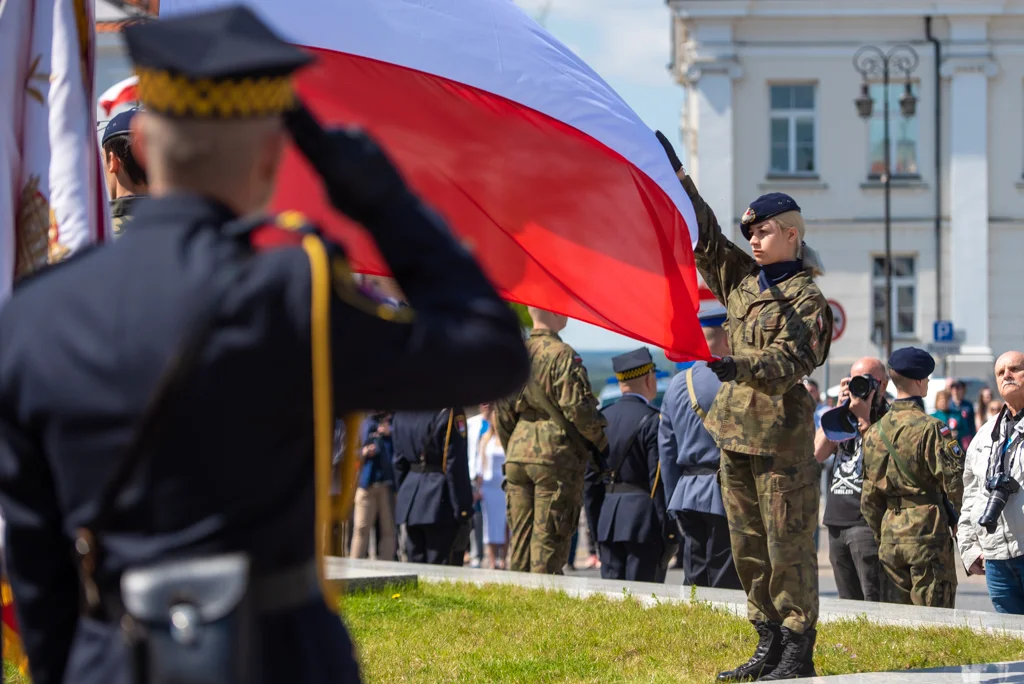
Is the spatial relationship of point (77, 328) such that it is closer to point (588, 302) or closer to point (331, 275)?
point (331, 275)

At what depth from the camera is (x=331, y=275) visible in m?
2.33

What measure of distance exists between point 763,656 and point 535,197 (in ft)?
7.74

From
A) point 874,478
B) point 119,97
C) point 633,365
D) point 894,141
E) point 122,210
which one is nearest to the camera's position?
point 122,210

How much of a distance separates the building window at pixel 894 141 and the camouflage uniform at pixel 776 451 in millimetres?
32284

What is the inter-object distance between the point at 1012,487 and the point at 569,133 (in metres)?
3.06

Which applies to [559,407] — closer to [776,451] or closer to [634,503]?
[634,503]

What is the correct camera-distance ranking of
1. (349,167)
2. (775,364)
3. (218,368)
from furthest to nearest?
(775,364)
(349,167)
(218,368)

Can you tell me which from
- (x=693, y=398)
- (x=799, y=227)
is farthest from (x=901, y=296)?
(x=799, y=227)

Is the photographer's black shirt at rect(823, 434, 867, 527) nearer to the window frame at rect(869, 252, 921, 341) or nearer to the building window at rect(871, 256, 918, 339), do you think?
the window frame at rect(869, 252, 921, 341)

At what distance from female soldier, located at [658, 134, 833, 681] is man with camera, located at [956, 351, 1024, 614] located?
5.32 feet

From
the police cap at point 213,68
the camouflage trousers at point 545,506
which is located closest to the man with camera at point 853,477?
the camouflage trousers at point 545,506

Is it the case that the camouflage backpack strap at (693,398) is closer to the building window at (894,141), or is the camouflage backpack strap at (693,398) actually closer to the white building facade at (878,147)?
the white building facade at (878,147)

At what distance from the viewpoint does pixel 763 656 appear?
6590mm

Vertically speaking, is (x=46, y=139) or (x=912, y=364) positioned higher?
(x=46, y=139)
